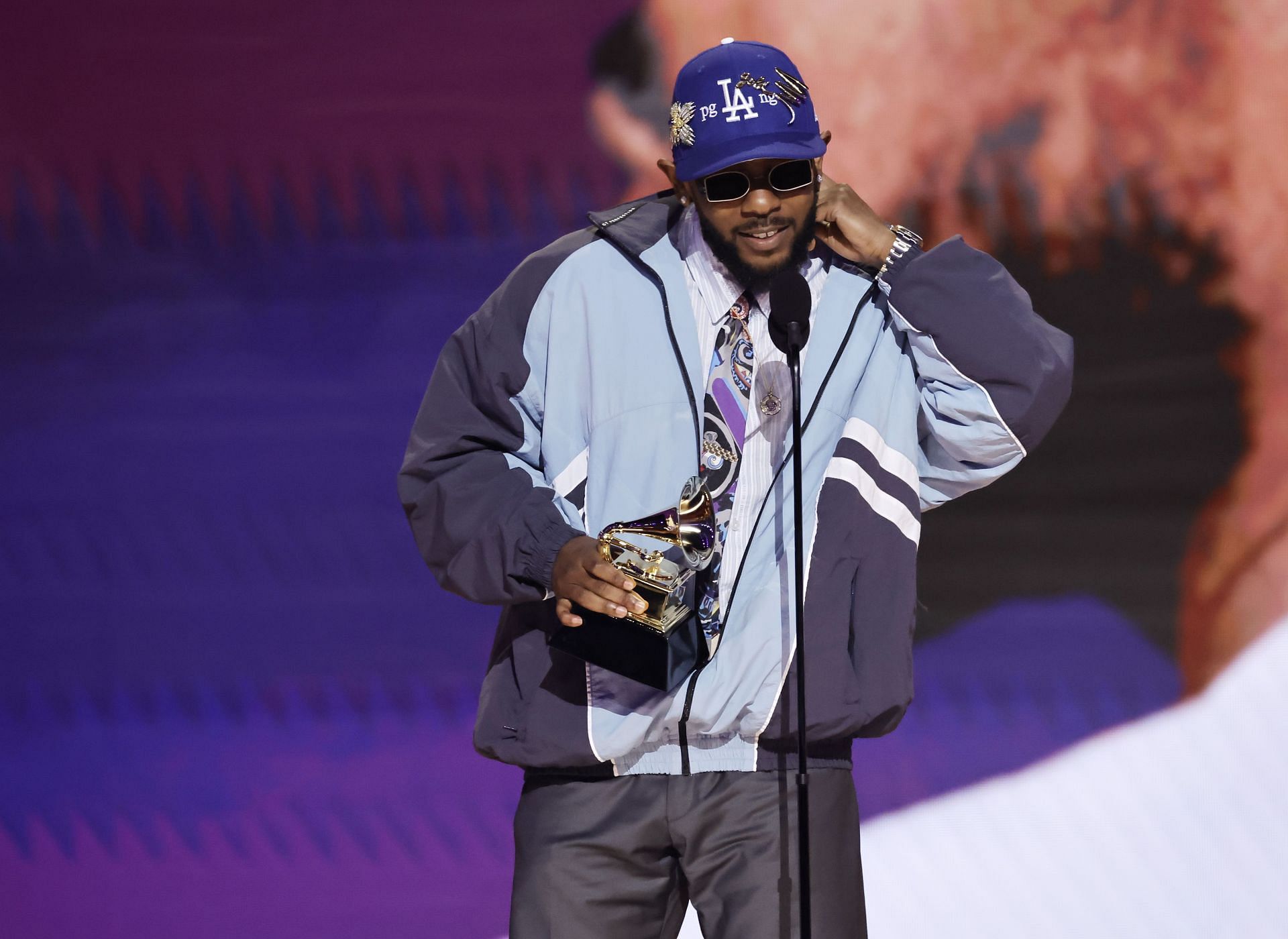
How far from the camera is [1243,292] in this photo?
2.92 metres

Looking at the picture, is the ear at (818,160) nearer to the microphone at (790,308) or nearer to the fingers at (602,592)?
the microphone at (790,308)

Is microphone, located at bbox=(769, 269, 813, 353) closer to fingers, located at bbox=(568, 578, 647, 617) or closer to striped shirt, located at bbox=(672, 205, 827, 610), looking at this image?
striped shirt, located at bbox=(672, 205, 827, 610)

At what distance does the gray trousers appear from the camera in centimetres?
191

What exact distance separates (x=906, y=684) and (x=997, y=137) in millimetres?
1401

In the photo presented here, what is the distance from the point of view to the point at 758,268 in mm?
1962

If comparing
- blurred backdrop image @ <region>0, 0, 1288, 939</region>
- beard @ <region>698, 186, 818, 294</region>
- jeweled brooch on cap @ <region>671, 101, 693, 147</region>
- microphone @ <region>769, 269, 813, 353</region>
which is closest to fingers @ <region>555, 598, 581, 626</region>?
microphone @ <region>769, 269, 813, 353</region>

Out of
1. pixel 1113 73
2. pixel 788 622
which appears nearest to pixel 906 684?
pixel 788 622

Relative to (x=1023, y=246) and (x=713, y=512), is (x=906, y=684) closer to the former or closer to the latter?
(x=713, y=512)

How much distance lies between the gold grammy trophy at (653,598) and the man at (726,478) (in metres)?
0.10

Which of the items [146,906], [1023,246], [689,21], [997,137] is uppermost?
[689,21]

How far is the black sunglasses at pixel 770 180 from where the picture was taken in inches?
76.0

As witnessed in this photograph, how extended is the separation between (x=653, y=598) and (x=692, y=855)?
40 centimetres

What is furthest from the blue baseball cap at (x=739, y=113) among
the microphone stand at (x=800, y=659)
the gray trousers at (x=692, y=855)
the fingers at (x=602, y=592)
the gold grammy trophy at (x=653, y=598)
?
the gray trousers at (x=692, y=855)

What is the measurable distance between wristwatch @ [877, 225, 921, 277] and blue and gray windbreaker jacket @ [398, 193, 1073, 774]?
1cm
